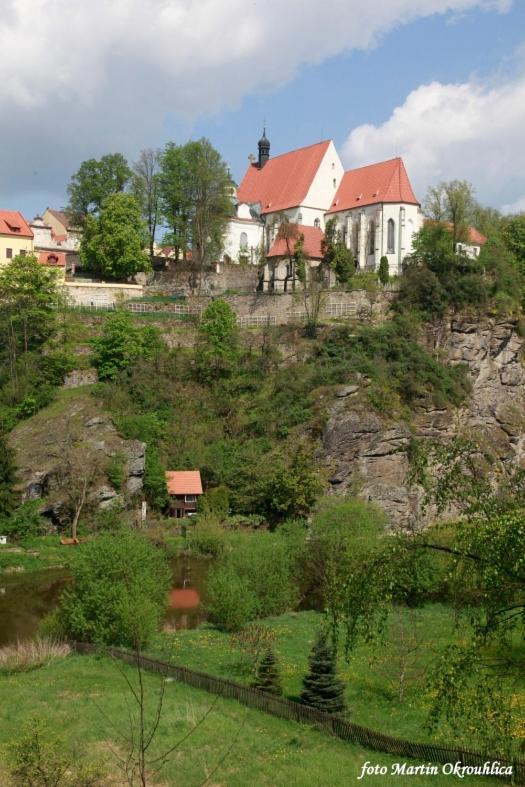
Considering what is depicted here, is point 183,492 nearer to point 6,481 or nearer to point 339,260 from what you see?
point 6,481

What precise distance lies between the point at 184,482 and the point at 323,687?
27596mm

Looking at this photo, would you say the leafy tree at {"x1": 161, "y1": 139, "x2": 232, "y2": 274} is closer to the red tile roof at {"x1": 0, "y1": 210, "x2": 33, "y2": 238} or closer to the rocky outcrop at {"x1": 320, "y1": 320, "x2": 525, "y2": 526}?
the red tile roof at {"x1": 0, "y1": 210, "x2": 33, "y2": 238}

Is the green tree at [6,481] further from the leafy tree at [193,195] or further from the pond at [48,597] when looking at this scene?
the leafy tree at [193,195]

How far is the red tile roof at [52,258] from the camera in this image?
65375 mm

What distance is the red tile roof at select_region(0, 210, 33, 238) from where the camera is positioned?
64000 millimetres

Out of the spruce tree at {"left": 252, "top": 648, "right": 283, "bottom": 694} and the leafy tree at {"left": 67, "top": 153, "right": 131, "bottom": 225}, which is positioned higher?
the leafy tree at {"left": 67, "top": 153, "right": 131, "bottom": 225}

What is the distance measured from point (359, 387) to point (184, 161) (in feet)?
90.3

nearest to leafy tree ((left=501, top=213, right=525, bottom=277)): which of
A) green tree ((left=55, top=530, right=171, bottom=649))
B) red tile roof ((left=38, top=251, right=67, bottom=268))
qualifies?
red tile roof ((left=38, top=251, right=67, bottom=268))

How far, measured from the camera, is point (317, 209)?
69625mm

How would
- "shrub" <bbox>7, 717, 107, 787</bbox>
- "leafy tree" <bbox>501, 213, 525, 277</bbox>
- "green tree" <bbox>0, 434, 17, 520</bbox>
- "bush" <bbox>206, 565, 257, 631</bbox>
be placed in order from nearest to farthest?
1. "shrub" <bbox>7, 717, 107, 787</bbox>
2. "bush" <bbox>206, 565, 257, 631</bbox>
3. "green tree" <bbox>0, 434, 17, 520</bbox>
4. "leafy tree" <bbox>501, 213, 525, 277</bbox>

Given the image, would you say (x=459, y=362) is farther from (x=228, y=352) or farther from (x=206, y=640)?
(x=206, y=640)

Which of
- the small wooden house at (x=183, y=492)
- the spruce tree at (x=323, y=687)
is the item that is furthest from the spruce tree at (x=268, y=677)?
the small wooden house at (x=183, y=492)

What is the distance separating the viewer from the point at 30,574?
38438 millimetres

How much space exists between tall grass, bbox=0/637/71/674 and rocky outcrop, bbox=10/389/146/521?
18.1 m
